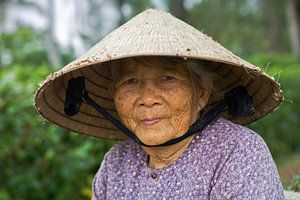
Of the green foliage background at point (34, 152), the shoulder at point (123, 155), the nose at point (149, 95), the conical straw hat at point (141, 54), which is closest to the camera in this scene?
the conical straw hat at point (141, 54)

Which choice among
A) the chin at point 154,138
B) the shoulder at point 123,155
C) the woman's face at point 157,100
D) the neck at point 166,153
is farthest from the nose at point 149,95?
the shoulder at point 123,155

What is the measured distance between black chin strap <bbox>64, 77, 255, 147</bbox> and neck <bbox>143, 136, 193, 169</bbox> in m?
0.05

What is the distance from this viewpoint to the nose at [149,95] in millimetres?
2273

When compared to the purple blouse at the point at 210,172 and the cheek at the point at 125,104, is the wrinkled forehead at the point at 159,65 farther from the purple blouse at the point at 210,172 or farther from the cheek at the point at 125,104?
the purple blouse at the point at 210,172

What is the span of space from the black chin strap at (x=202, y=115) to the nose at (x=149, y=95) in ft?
0.55

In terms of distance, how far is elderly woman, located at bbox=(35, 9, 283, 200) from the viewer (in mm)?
2148

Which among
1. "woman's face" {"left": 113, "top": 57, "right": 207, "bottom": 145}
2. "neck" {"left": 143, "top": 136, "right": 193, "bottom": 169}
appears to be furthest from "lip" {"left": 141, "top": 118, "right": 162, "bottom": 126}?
"neck" {"left": 143, "top": 136, "right": 193, "bottom": 169}

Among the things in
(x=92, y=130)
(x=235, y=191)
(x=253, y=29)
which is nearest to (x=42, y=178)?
(x=92, y=130)

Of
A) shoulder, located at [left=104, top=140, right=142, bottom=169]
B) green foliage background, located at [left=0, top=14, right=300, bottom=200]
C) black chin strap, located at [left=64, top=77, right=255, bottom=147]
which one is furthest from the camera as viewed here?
green foliage background, located at [left=0, top=14, right=300, bottom=200]

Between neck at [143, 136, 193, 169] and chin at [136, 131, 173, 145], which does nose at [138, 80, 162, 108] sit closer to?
chin at [136, 131, 173, 145]

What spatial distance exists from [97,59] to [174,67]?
0.31m

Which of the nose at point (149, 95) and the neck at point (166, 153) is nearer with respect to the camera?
the nose at point (149, 95)

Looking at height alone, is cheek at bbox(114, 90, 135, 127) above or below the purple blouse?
above

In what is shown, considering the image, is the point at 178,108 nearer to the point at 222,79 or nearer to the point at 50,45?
the point at 222,79
